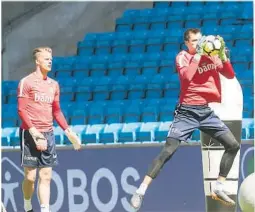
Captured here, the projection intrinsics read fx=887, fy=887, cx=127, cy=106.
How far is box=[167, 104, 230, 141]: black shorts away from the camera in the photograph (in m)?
8.53

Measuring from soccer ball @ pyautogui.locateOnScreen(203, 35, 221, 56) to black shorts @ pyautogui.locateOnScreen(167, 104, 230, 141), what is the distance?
589 millimetres

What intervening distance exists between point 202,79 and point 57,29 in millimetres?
10113

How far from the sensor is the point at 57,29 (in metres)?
18.3

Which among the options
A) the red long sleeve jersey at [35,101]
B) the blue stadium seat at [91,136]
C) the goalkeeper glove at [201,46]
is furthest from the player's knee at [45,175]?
the blue stadium seat at [91,136]

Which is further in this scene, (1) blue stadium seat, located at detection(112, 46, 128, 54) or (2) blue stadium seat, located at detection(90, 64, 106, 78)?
(1) blue stadium seat, located at detection(112, 46, 128, 54)

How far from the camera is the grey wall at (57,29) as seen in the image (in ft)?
58.6

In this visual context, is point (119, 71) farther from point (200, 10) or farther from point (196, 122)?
point (196, 122)

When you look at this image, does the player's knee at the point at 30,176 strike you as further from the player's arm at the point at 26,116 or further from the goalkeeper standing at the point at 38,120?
the player's arm at the point at 26,116

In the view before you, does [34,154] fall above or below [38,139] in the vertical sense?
below

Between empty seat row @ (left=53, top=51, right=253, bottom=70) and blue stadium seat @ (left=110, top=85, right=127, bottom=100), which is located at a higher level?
empty seat row @ (left=53, top=51, right=253, bottom=70)

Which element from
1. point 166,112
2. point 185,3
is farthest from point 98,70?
point 166,112

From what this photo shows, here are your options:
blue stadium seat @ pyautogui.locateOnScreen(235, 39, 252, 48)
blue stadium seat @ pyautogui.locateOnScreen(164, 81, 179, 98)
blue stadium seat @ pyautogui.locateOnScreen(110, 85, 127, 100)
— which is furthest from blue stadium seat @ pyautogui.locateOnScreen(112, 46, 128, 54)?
blue stadium seat @ pyautogui.locateOnScreen(235, 39, 252, 48)

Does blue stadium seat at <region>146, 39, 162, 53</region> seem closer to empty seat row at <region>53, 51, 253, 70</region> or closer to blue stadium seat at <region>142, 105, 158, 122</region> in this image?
empty seat row at <region>53, 51, 253, 70</region>

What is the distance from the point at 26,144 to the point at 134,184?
3062 mm
